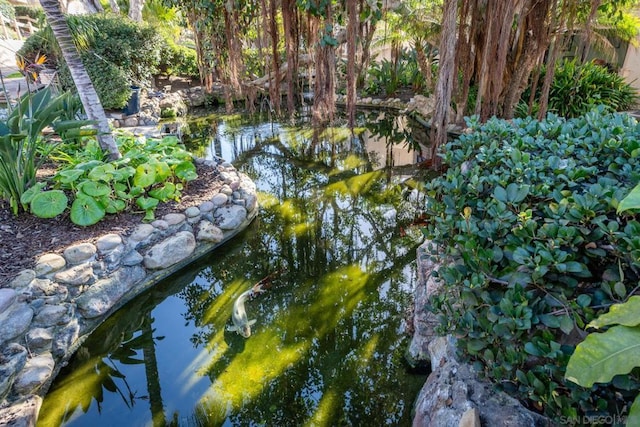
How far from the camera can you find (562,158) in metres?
1.51

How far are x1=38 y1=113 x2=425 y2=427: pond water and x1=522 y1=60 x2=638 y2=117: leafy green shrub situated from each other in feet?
12.4

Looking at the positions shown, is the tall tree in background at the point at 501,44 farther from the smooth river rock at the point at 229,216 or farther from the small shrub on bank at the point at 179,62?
the small shrub on bank at the point at 179,62

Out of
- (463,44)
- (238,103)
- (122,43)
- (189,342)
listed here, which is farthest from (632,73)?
(122,43)

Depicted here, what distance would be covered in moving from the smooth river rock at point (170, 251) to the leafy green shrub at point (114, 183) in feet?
0.97

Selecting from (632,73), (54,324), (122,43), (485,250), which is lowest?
(54,324)

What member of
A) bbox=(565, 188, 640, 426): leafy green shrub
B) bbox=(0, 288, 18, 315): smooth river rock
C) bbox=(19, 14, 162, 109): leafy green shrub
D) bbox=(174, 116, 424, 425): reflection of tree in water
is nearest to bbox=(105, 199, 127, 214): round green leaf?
bbox=(174, 116, 424, 425): reflection of tree in water

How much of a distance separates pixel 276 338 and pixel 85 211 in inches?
69.0

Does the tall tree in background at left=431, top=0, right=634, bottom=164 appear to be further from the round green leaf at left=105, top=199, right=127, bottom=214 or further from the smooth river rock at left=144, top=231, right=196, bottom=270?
the round green leaf at left=105, top=199, right=127, bottom=214

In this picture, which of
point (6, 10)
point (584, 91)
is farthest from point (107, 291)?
point (6, 10)

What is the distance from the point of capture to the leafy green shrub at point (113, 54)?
6.36 meters

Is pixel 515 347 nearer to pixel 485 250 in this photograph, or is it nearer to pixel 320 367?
pixel 485 250

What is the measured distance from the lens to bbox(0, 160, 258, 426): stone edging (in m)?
1.89

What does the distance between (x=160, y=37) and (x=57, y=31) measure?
5.41 metres

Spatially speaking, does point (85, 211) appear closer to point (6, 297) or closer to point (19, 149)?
point (19, 149)
